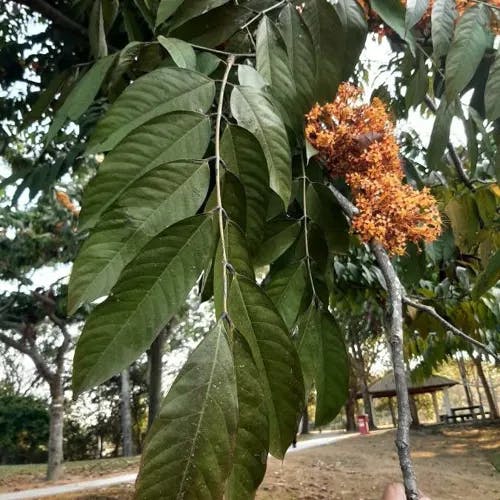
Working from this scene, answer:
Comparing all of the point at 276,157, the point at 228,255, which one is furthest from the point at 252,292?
the point at 276,157

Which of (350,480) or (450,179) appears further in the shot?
(350,480)

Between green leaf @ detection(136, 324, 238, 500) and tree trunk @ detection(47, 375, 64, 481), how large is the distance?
9.87 m

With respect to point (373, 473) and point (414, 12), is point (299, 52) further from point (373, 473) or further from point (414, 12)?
point (373, 473)

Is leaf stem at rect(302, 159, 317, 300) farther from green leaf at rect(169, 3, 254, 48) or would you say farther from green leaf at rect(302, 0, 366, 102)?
green leaf at rect(169, 3, 254, 48)

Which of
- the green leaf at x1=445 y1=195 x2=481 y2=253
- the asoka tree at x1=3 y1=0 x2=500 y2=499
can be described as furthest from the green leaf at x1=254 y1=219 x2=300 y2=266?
the green leaf at x1=445 y1=195 x2=481 y2=253

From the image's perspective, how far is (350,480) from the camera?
300 inches

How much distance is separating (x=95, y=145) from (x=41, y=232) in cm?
934

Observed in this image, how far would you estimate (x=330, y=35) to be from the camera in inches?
36.6

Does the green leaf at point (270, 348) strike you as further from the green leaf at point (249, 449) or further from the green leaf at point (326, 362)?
the green leaf at point (326, 362)

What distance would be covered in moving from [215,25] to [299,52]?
0.57ft

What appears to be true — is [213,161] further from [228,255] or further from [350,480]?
[350,480]

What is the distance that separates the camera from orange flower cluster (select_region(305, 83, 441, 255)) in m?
1.00

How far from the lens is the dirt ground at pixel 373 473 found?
654cm

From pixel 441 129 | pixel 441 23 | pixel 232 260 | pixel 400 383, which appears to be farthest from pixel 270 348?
pixel 441 129
